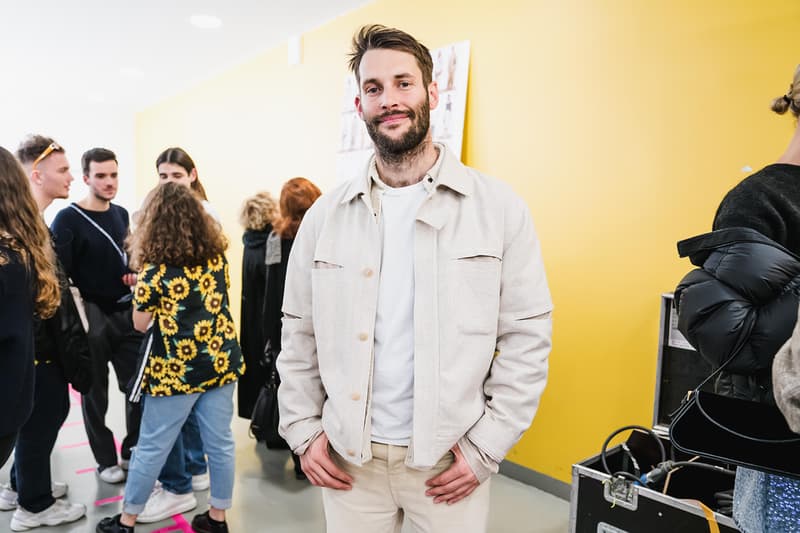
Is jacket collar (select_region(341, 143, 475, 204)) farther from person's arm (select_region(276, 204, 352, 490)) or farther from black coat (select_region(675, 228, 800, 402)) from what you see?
black coat (select_region(675, 228, 800, 402))

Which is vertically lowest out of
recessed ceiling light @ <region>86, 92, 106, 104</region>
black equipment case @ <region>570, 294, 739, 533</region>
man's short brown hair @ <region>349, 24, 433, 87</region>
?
black equipment case @ <region>570, 294, 739, 533</region>

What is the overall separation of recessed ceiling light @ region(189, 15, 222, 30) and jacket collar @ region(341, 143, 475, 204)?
361 cm

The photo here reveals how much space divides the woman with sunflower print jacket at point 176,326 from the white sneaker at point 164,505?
0.68 ft

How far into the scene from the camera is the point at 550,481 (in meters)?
2.90

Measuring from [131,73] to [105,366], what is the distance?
169 inches

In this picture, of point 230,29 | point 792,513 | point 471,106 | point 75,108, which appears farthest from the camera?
point 75,108

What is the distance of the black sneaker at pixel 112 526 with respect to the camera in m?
2.29

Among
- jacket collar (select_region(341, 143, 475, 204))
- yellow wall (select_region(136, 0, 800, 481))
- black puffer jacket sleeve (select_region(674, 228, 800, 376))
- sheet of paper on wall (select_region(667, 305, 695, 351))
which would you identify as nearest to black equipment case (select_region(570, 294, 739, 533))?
sheet of paper on wall (select_region(667, 305, 695, 351))

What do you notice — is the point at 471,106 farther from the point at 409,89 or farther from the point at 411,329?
the point at 411,329

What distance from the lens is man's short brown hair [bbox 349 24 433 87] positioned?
1280mm

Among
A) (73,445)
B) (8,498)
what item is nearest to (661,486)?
(8,498)

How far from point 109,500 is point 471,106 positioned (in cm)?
276

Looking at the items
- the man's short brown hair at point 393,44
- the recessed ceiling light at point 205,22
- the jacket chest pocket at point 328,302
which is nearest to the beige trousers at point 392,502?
the jacket chest pocket at point 328,302

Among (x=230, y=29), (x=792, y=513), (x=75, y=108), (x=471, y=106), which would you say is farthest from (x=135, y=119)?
(x=792, y=513)
